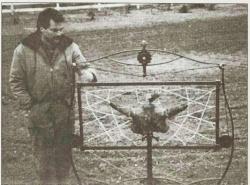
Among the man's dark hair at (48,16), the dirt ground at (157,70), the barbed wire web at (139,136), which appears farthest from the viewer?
the barbed wire web at (139,136)

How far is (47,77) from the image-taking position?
Result: 1.84m

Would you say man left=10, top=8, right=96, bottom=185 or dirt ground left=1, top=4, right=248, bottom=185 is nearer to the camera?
man left=10, top=8, right=96, bottom=185

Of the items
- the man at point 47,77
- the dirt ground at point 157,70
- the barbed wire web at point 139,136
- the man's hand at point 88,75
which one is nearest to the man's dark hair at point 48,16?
the man at point 47,77

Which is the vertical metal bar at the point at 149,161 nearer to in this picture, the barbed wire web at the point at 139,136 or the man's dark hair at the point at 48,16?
the barbed wire web at the point at 139,136

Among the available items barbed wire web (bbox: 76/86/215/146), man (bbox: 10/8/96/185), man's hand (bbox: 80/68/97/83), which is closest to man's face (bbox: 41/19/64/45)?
man (bbox: 10/8/96/185)

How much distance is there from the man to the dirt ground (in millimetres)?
194

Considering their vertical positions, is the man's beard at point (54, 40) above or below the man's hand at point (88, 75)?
above

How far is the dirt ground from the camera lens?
2143 millimetres

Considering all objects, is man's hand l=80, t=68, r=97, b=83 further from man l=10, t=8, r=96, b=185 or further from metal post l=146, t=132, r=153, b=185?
metal post l=146, t=132, r=153, b=185

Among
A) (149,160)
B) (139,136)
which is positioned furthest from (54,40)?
A: (139,136)

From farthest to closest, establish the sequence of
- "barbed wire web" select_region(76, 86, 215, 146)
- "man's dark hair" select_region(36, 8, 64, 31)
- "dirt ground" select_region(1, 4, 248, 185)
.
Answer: "barbed wire web" select_region(76, 86, 215, 146), "dirt ground" select_region(1, 4, 248, 185), "man's dark hair" select_region(36, 8, 64, 31)

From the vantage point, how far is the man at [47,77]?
1.82 meters

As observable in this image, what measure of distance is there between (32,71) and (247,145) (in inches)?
36.7

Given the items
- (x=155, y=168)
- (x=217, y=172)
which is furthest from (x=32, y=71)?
(x=217, y=172)
